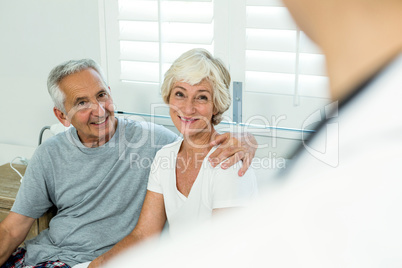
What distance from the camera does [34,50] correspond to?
1.98 metres

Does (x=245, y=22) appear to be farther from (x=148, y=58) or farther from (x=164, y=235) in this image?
(x=164, y=235)

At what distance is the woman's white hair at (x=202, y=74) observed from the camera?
4.11 feet

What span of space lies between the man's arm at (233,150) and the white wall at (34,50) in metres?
0.84

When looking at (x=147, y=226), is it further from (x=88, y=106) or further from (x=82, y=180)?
(x=88, y=106)

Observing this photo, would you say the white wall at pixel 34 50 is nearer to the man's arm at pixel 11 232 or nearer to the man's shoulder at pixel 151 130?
the man's shoulder at pixel 151 130

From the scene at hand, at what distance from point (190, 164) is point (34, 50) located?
3.53ft

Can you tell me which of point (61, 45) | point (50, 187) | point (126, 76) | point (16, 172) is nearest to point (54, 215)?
point (50, 187)

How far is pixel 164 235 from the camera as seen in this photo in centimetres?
135

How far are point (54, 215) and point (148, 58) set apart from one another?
0.68 meters

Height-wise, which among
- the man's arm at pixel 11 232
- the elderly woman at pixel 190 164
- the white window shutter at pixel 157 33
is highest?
the white window shutter at pixel 157 33

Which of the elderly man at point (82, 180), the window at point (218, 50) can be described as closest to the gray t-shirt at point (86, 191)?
the elderly man at point (82, 180)

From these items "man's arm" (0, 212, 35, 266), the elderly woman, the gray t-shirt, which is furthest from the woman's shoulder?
"man's arm" (0, 212, 35, 266)

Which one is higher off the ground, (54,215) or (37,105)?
(37,105)

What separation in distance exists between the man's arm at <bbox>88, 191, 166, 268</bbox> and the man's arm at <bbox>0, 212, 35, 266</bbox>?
0.92ft
